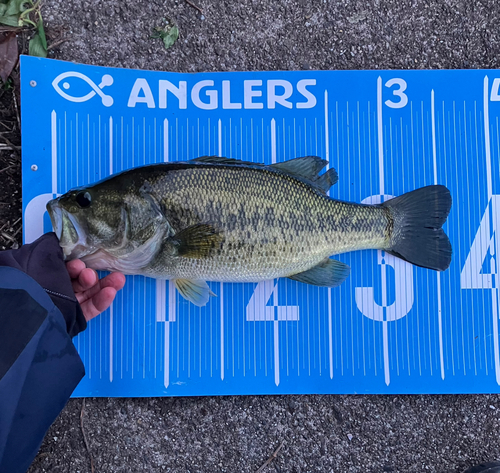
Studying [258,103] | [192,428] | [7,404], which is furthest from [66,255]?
[258,103]

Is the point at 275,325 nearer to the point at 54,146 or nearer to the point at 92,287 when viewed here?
the point at 92,287

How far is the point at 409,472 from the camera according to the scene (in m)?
2.36

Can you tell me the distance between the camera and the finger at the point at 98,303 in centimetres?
216

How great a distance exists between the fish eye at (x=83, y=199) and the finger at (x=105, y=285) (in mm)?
440

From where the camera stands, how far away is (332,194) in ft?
7.94

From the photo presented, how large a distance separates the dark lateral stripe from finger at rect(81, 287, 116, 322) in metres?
0.49

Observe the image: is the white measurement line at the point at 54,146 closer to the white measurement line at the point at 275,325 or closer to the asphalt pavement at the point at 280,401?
the asphalt pavement at the point at 280,401

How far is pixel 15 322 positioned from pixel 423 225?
214cm

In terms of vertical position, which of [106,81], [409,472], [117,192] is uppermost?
[106,81]

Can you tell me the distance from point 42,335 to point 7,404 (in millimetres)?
284

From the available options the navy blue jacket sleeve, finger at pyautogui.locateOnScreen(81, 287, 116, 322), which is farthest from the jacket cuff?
finger at pyautogui.locateOnScreen(81, 287, 116, 322)

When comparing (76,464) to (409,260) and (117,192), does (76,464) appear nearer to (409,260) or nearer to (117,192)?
(117,192)

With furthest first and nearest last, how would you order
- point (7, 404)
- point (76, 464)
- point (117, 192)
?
point (76, 464)
point (117, 192)
point (7, 404)

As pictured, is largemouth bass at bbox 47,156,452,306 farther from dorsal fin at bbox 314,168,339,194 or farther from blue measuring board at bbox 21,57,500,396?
blue measuring board at bbox 21,57,500,396
